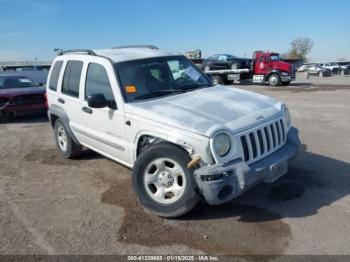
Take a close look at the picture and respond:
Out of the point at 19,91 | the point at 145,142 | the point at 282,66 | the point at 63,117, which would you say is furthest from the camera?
the point at 282,66

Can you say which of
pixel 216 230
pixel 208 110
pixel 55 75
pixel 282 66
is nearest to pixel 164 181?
pixel 216 230

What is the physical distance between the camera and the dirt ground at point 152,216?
3.40m

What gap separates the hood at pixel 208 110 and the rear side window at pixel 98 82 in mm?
551

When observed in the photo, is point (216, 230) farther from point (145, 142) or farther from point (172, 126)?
point (145, 142)

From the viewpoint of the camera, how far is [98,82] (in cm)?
489

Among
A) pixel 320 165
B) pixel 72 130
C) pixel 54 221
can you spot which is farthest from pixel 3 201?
pixel 320 165

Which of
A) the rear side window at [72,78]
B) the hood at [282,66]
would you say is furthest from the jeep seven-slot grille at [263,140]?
the hood at [282,66]

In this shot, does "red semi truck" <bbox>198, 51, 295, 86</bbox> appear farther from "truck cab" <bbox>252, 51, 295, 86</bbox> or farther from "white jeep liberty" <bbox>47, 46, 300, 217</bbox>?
"white jeep liberty" <bbox>47, 46, 300, 217</bbox>

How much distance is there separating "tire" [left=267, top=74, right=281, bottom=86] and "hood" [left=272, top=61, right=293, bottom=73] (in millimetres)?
642

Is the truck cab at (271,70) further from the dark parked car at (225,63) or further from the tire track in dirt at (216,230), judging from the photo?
the tire track in dirt at (216,230)

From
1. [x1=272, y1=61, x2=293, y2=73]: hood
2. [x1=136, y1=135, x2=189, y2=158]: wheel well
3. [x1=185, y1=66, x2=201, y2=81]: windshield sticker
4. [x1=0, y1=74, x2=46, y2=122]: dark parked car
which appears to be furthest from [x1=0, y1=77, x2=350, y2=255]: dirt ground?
[x1=272, y1=61, x2=293, y2=73]: hood

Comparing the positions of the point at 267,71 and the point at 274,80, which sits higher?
the point at 267,71

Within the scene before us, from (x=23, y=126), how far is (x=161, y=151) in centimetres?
770

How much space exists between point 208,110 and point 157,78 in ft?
3.86
